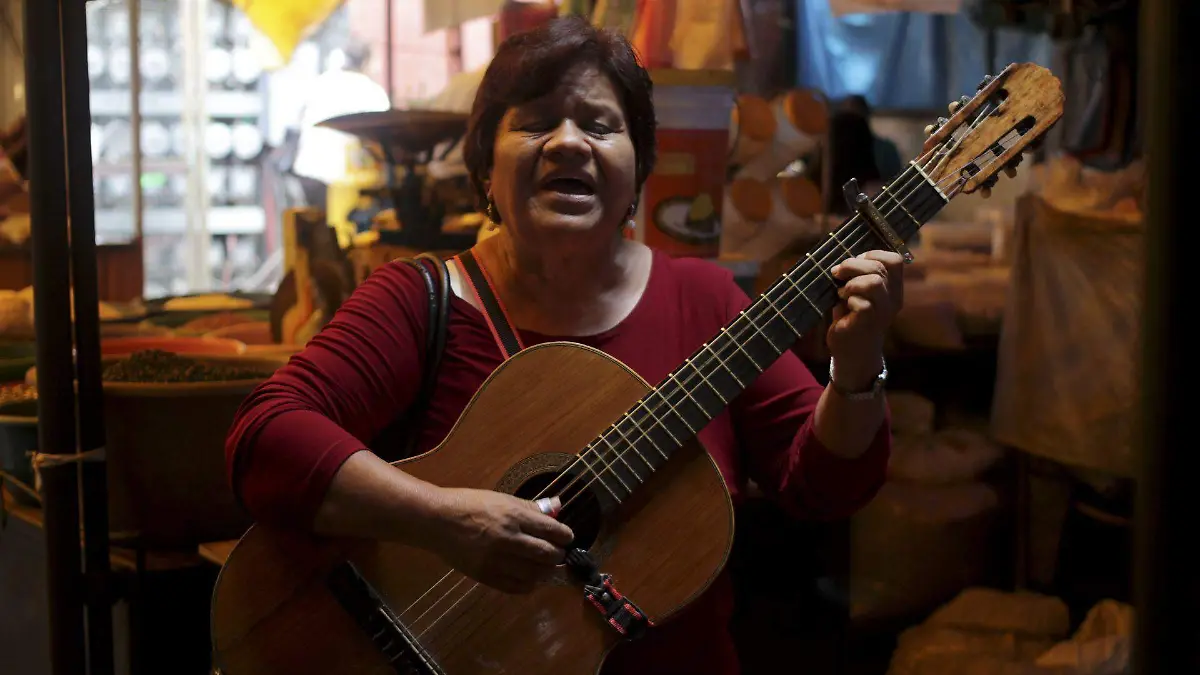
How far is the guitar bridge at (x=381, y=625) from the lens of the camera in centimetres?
147

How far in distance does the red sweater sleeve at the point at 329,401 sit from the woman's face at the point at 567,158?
7.9 inches

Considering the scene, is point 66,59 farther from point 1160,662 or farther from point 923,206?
point 1160,662

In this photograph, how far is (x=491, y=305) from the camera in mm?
1609

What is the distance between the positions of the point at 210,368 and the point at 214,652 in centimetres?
91

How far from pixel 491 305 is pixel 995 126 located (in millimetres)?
705

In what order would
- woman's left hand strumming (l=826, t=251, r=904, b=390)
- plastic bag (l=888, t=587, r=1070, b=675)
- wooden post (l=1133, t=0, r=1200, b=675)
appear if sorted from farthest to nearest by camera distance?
plastic bag (l=888, t=587, r=1070, b=675) → woman's left hand strumming (l=826, t=251, r=904, b=390) → wooden post (l=1133, t=0, r=1200, b=675)

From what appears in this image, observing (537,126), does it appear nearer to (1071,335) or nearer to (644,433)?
(644,433)

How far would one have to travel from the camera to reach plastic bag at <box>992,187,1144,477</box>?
2.03 m

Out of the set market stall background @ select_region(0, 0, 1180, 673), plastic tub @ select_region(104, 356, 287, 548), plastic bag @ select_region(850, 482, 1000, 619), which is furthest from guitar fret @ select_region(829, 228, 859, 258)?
plastic tub @ select_region(104, 356, 287, 548)

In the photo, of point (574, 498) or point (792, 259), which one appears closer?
point (574, 498)

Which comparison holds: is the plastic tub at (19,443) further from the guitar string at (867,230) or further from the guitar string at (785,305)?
the guitar string at (785,305)

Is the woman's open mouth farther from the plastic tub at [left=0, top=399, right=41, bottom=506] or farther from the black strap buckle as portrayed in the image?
the plastic tub at [left=0, top=399, right=41, bottom=506]

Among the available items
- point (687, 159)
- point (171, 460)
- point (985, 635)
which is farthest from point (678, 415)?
point (171, 460)

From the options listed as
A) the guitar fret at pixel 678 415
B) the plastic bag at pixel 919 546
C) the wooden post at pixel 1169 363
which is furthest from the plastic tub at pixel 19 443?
the wooden post at pixel 1169 363
